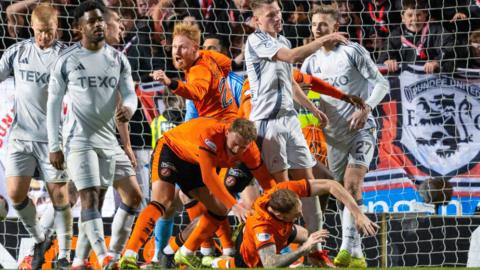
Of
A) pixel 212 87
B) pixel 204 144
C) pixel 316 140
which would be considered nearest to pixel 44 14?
pixel 212 87

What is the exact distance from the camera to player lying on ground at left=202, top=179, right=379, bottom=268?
25.7 ft

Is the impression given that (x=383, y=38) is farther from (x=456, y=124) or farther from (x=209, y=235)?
(x=209, y=235)

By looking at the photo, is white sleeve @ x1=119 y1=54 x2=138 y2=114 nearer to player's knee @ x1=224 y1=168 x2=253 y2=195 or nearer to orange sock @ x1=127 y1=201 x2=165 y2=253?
orange sock @ x1=127 y1=201 x2=165 y2=253

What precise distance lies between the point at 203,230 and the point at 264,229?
63 cm

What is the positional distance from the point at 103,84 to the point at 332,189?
1679 millimetres

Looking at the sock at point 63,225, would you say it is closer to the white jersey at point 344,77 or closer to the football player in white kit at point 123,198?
the football player in white kit at point 123,198

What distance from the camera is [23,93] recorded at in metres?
8.84

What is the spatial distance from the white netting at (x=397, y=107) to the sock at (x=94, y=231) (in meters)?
2.82

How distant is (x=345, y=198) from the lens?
7.82 metres

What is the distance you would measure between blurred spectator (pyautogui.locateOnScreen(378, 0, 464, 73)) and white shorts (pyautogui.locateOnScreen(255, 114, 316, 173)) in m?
3.02

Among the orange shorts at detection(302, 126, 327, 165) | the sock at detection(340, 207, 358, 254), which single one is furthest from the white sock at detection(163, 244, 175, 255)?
the orange shorts at detection(302, 126, 327, 165)

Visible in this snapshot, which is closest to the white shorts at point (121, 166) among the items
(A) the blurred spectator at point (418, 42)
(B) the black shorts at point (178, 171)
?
(B) the black shorts at point (178, 171)

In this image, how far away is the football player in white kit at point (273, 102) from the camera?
8.53m

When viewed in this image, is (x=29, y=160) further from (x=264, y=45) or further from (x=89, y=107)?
(x=264, y=45)
